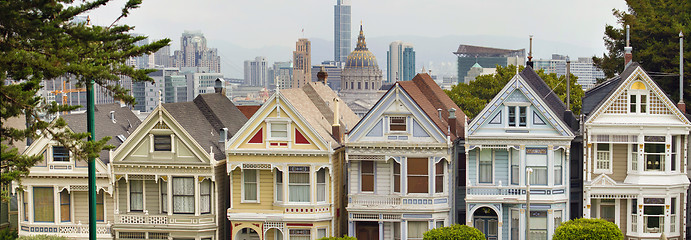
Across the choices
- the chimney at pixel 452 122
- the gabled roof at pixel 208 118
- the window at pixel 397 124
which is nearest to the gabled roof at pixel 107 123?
the gabled roof at pixel 208 118

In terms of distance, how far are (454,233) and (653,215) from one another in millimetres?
7906

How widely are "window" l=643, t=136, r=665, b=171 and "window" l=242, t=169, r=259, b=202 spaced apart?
14.6 m

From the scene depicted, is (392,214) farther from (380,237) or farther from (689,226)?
(689,226)

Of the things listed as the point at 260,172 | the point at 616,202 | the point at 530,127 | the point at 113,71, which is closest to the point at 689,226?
the point at 616,202

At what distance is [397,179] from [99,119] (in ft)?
43.7

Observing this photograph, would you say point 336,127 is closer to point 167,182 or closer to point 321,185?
point 321,185

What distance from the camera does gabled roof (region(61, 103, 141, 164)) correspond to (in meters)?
42.8

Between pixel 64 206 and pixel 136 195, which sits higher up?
pixel 136 195

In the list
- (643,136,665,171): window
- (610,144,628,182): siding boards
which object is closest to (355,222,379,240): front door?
(610,144,628,182): siding boards

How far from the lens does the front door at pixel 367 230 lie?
4138cm

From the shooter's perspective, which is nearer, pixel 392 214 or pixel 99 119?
pixel 392 214

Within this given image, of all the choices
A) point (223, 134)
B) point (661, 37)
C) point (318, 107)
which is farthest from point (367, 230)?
point (661, 37)

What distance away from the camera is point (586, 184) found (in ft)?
131

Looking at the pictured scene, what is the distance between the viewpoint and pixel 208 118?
1763 inches
